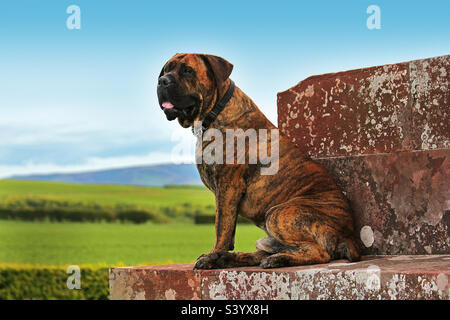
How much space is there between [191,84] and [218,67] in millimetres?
300

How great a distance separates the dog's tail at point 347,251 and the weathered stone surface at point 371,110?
1062 millimetres

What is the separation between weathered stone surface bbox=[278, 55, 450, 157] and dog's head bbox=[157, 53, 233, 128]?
48.4 inches

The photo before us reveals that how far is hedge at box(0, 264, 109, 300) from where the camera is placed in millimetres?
9961

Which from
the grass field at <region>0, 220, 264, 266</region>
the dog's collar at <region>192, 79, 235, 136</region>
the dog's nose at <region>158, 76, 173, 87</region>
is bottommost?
the grass field at <region>0, 220, 264, 266</region>

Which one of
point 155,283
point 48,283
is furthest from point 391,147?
point 48,283

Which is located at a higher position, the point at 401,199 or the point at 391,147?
the point at 391,147

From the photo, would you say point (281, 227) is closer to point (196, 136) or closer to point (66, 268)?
point (196, 136)

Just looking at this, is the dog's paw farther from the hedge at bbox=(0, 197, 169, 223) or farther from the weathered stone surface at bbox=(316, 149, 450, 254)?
the hedge at bbox=(0, 197, 169, 223)

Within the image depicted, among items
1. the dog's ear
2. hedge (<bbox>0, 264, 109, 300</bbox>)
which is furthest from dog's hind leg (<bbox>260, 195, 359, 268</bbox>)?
hedge (<bbox>0, 264, 109, 300</bbox>)

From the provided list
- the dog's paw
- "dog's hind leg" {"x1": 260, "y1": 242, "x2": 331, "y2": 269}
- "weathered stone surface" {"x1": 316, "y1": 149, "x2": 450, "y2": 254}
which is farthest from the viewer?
"weathered stone surface" {"x1": 316, "y1": 149, "x2": 450, "y2": 254}

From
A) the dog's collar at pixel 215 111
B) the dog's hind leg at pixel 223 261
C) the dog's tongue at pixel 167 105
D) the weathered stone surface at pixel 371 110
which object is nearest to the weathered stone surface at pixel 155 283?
the dog's hind leg at pixel 223 261

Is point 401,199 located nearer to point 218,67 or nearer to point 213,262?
point 213,262

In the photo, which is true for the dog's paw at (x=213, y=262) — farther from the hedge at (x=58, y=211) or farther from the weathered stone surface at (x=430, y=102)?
the hedge at (x=58, y=211)

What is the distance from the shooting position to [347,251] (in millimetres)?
4719
